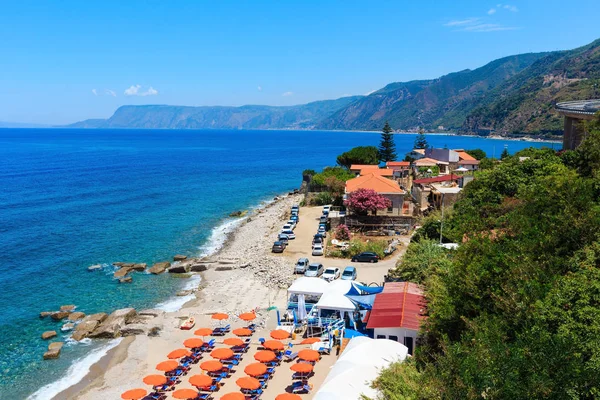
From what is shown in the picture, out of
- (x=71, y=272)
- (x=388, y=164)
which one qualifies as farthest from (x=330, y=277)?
(x=388, y=164)

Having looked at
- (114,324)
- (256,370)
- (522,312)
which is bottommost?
(114,324)

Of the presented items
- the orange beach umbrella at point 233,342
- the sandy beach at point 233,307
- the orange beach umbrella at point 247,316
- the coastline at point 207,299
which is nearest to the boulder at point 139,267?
the coastline at point 207,299

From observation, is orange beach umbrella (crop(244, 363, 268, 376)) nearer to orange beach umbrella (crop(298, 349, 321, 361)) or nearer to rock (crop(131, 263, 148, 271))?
orange beach umbrella (crop(298, 349, 321, 361))

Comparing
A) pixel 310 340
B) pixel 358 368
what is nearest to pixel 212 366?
pixel 310 340

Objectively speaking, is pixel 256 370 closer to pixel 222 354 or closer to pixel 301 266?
pixel 222 354

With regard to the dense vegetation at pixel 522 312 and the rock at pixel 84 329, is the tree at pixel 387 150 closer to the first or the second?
the dense vegetation at pixel 522 312

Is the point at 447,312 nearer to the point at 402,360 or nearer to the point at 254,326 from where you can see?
the point at 402,360
